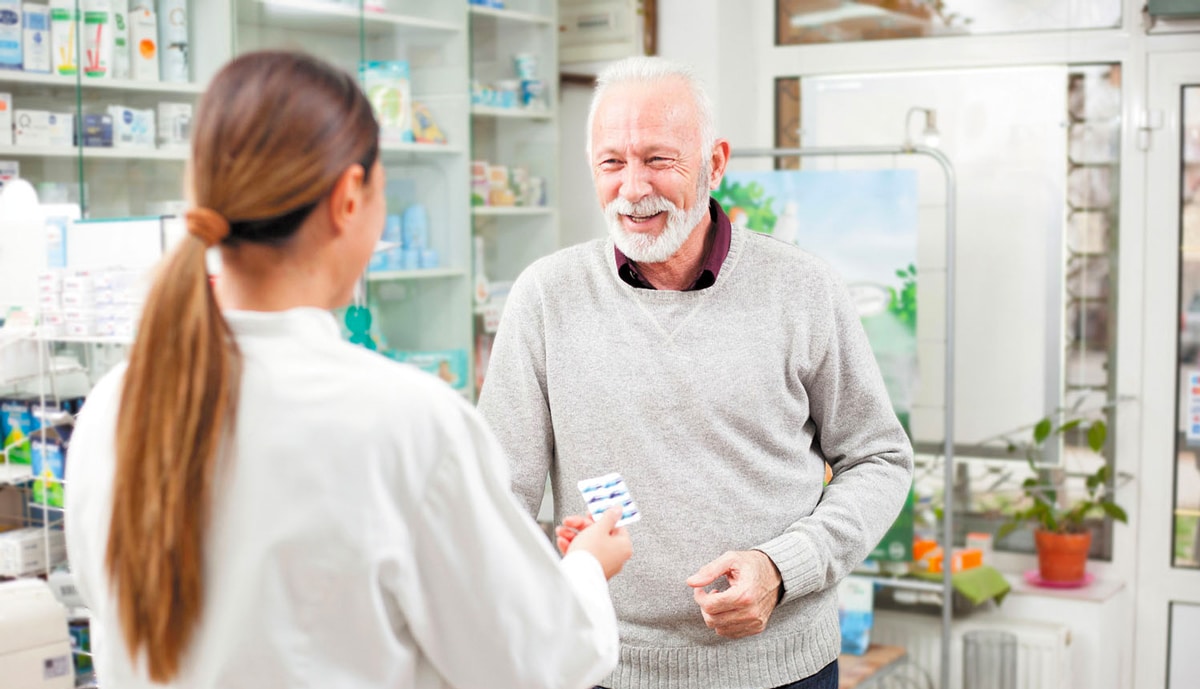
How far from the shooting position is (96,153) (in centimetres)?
272

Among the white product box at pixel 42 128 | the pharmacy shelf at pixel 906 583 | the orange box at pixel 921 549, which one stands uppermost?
the white product box at pixel 42 128

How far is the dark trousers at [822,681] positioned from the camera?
65.9 inches

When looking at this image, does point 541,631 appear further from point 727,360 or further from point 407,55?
point 407,55

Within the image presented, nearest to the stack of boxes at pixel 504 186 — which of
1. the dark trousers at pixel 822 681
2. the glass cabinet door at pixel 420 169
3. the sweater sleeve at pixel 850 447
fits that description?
the glass cabinet door at pixel 420 169

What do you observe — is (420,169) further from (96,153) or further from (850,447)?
(850,447)

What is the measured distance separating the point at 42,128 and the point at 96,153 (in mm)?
123

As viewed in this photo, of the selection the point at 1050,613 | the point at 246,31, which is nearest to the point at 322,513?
the point at 246,31

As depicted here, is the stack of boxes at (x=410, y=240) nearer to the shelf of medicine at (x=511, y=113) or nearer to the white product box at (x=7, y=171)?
the shelf of medicine at (x=511, y=113)

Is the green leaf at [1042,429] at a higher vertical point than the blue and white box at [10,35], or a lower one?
lower

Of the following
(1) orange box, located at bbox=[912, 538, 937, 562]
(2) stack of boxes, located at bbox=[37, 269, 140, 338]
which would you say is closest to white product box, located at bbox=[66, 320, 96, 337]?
(2) stack of boxes, located at bbox=[37, 269, 140, 338]

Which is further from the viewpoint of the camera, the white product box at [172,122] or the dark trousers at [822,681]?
the white product box at [172,122]

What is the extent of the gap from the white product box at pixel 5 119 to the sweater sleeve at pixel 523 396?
4.77 feet

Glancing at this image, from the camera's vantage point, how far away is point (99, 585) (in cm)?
99

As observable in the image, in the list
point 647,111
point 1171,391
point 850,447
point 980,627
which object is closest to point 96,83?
point 647,111
